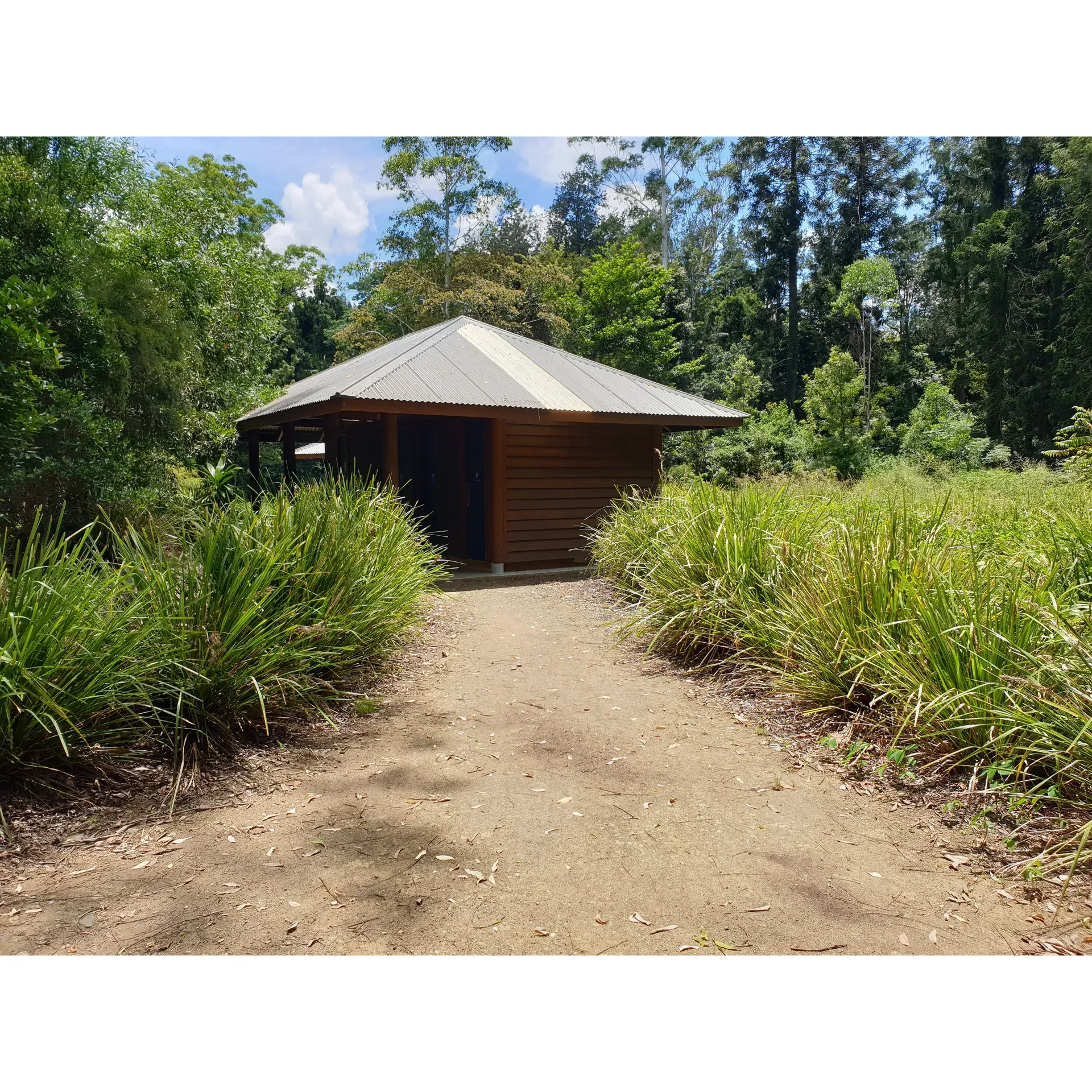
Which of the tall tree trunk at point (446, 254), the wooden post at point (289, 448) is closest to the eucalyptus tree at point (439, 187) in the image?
the tall tree trunk at point (446, 254)

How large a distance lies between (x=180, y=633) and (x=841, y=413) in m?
21.3

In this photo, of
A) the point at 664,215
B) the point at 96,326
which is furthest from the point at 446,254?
the point at 96,326

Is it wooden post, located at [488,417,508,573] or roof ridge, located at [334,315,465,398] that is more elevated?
roof ridge, located at [334,315,465,398]

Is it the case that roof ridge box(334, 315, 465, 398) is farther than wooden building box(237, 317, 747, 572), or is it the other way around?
wooden building box(237, 317, 747, 572)

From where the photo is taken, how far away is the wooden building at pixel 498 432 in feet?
Result: 34.1

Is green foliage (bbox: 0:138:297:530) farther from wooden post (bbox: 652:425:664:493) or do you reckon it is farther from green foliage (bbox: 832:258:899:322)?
green foliage (bbox: 832:258:899:322)

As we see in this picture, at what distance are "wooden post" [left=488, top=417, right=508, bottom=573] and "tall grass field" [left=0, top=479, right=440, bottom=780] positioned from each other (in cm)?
538

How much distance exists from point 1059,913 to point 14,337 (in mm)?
7726

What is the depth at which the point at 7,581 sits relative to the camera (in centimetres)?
366

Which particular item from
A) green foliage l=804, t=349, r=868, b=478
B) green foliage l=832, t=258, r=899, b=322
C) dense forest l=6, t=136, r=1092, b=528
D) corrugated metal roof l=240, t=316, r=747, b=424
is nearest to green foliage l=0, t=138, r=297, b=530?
dense forest l=6, t=136, r=1092, b=528

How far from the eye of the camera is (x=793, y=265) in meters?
29.1

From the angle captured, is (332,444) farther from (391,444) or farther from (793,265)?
(793,265)

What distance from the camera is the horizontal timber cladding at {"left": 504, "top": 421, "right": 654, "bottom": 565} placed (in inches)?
444

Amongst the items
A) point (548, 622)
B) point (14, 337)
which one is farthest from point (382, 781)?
point (14, 337)
